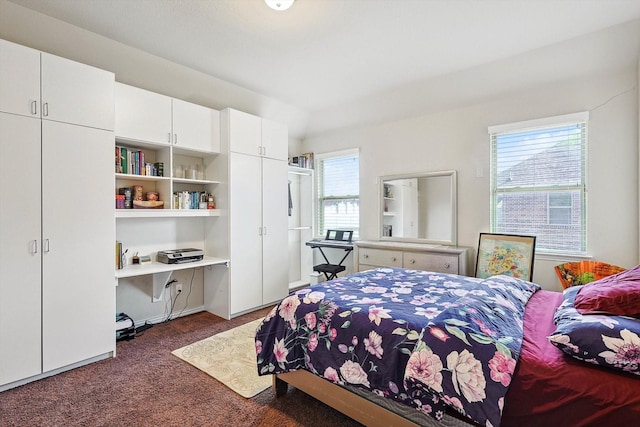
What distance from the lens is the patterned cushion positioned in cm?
117

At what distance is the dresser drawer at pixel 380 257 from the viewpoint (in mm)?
3920

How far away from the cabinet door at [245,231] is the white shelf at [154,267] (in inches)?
9.6

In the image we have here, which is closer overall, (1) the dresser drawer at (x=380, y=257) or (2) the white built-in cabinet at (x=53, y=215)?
(2) the white built-in cabinet at (x=53, y=215)

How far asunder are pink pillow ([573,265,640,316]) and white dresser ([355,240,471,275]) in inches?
70.4

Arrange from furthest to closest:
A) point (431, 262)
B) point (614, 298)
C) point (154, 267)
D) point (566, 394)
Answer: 1. point (431, 262)
2. point (154, 267)
3. point (614, 298)
4. point (566, 394)

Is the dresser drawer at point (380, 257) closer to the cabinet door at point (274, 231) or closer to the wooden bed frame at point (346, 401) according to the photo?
the cabinet door at point (274, 231)

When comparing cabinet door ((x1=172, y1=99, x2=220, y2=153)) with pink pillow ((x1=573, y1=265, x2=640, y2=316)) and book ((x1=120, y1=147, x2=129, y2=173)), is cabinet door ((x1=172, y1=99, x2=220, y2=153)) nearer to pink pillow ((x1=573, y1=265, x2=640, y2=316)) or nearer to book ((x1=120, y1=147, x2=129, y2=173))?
book ((x1=120, y1=147, x2=129, y2=173))

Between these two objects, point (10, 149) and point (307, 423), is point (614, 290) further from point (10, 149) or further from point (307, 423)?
point (10, 149)

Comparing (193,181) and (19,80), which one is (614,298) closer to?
(193,181)

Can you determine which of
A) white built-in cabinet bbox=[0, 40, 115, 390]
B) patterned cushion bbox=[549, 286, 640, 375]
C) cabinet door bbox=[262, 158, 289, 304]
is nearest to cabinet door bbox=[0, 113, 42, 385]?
white built-in cabinet bbox=[0, 40, 115, 390]

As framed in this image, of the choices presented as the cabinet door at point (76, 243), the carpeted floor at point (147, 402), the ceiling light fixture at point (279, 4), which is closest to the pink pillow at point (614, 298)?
the carpeted floor at point (147, 402)

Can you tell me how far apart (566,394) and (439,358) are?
448mm

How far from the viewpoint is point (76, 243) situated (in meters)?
2.52

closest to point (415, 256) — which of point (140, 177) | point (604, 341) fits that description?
point (604, 341)
